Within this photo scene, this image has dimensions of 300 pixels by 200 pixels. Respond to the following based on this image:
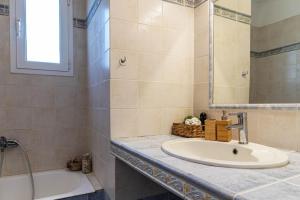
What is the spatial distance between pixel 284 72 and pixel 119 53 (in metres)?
0.89

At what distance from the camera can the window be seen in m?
1.93

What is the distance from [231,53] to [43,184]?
1.94m

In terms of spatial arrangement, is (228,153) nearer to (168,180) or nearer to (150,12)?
(168,180)

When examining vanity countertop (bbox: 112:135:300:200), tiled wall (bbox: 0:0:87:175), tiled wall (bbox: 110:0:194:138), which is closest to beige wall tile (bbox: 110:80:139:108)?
tiled wall (bbox: 110:0:194:138)

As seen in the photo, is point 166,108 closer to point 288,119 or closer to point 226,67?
point 226,67

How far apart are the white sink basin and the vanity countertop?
2 centimetres

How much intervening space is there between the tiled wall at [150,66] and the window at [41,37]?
1026 millimetres

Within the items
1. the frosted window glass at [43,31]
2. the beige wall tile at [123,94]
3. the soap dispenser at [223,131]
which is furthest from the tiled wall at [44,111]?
the soap dispenser at [223,131]

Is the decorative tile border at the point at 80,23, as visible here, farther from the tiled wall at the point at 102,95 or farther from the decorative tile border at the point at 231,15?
the decorative tile border at the point at 231,15

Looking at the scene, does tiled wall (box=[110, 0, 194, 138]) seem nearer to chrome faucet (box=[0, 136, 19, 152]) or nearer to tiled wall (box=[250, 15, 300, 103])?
tiled wall (box=[250, 15, 300, 103])

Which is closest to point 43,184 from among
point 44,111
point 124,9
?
point 44,111

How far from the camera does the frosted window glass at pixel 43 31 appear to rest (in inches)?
79.0

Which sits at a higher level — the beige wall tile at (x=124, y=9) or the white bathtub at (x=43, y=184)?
the beige wall tile at (x=124, y=9)

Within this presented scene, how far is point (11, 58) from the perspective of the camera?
191cm
